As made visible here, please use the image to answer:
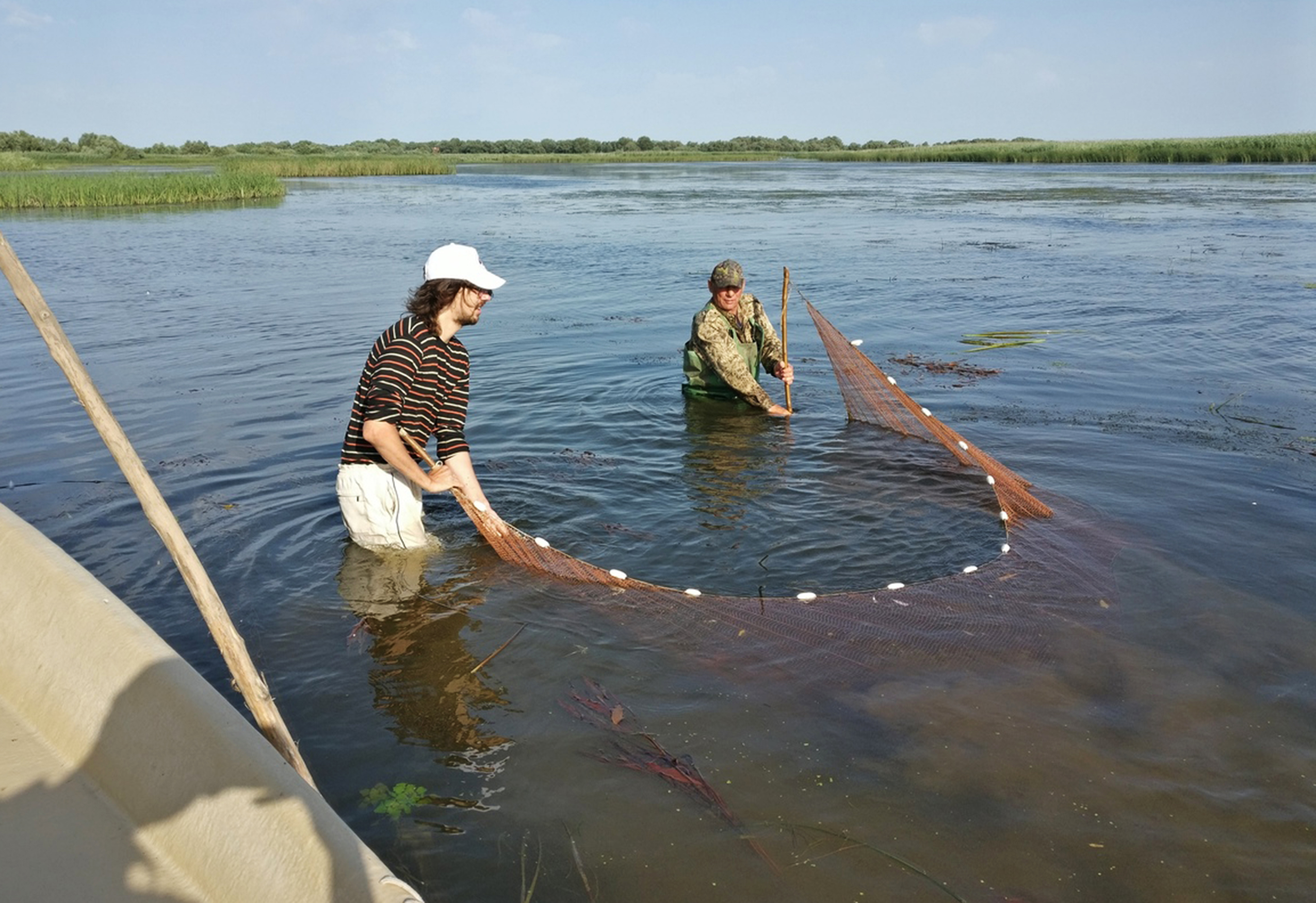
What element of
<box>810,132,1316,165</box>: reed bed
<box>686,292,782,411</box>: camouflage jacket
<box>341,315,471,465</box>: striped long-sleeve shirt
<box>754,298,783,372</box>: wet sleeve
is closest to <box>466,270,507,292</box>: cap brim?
<box>341,315,471,465</box>: striped long-sleeve shirt

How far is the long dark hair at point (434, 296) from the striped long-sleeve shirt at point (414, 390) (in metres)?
0.07

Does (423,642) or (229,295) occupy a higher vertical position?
(229,295)

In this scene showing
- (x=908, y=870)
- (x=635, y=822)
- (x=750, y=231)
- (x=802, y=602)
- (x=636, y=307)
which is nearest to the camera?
(x=908, y=870)

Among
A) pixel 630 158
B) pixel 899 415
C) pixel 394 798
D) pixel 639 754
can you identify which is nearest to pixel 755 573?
pixel 639 754

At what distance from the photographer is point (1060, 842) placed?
3.41 m

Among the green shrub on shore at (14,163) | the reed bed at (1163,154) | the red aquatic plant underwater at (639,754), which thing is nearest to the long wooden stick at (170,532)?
the red aquatic plant underwater at (639,754)

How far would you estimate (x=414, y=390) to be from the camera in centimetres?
505

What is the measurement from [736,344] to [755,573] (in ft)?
10.9

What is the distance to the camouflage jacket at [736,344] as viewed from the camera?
8.45 meters

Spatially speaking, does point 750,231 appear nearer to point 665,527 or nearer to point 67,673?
point 665,527

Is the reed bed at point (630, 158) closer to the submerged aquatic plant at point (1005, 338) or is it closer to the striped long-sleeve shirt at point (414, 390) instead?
the submerged aquatic plant at point (1005, 338)

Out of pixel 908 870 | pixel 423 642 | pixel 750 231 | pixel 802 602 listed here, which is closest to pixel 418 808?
pixel 423 642

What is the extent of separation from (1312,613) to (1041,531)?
1.48 m

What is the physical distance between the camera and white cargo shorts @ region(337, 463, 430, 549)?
17.5 feet
